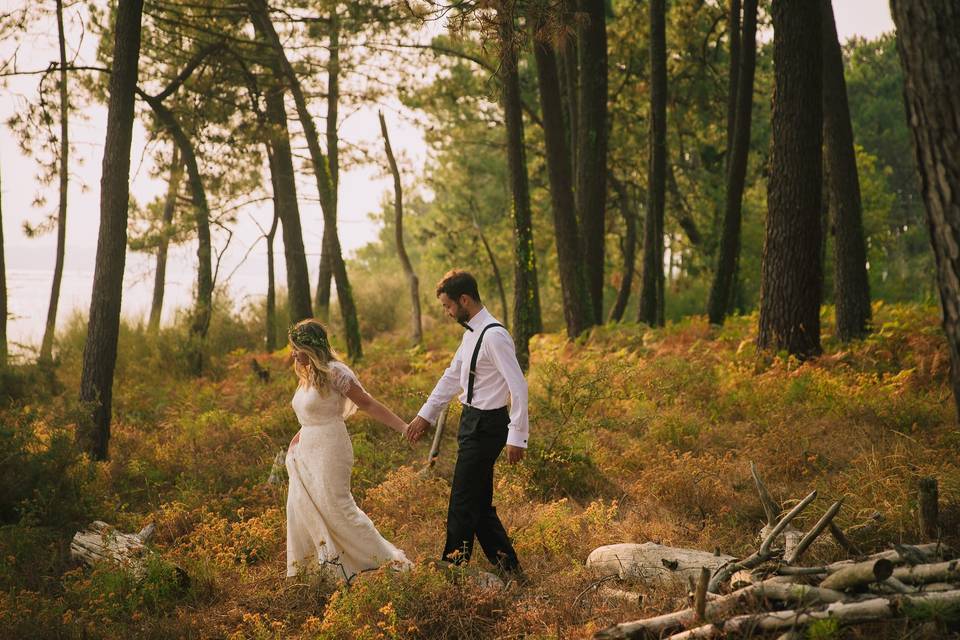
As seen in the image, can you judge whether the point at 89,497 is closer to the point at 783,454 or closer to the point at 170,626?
the point at 170,626

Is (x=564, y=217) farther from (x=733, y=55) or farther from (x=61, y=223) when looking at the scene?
(x=61, y=223)

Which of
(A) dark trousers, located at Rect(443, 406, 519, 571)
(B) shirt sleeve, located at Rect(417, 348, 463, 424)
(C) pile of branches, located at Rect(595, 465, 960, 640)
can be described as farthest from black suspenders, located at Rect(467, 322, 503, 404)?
(C) pile of branches, located at Rect(595, 465, 960, 640)

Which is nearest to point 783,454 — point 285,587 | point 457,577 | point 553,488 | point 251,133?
point 553,488

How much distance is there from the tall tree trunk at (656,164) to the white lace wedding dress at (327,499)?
11487 mm

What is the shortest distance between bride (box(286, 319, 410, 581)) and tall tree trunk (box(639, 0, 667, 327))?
11418mm

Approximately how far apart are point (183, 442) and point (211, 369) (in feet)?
20.6

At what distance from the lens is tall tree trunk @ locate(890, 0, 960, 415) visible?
425 cm

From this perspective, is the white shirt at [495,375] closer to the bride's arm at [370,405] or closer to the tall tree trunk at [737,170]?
the bride's arm at [370,405]

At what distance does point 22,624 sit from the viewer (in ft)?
18.3

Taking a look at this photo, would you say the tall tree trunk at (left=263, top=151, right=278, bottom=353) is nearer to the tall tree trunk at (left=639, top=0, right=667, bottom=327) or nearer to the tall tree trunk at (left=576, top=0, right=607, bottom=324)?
the tall tree trunk at (left=576, top=0, right=607, bottom=324)

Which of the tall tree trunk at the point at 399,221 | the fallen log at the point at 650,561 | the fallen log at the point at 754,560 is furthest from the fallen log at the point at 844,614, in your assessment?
the tall tree trunk at the point at 399,221

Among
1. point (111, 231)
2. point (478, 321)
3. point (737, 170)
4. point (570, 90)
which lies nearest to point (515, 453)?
point (478, 321)

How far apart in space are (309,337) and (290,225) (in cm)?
1239

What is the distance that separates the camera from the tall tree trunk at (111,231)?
10188mm
